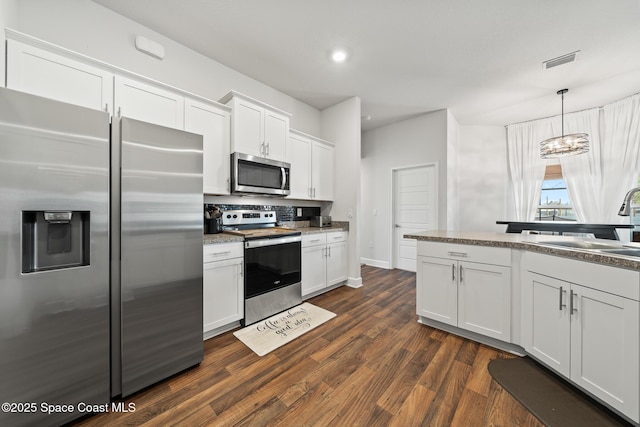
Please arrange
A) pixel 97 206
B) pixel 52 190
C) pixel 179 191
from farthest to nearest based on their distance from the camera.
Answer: pixel 179 191 → pixel 97 206 → pixel 52 190

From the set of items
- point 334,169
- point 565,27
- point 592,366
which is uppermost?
point 565,27

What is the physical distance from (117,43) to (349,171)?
2963 millimetres

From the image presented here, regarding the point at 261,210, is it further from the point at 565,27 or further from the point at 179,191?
the point at 565,27

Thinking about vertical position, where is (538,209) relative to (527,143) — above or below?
below

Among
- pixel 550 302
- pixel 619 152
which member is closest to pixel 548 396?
pixel 550 302

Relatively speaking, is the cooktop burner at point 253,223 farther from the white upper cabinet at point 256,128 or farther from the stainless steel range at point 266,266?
the white upper cabinet at point 256,128

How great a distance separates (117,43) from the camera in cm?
214

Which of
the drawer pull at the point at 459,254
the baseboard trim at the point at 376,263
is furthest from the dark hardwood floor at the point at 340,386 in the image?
the baseboard trim at the point at 376,263

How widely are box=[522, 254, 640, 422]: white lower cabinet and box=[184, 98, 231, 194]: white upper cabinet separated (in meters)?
2.92

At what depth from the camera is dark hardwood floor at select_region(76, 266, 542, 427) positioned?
1.33 meters

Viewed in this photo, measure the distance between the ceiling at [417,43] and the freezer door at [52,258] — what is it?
5.30 ft

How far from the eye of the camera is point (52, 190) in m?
1.20

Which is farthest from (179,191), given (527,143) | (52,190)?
(527,143)

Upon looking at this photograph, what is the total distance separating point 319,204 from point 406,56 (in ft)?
7.88
